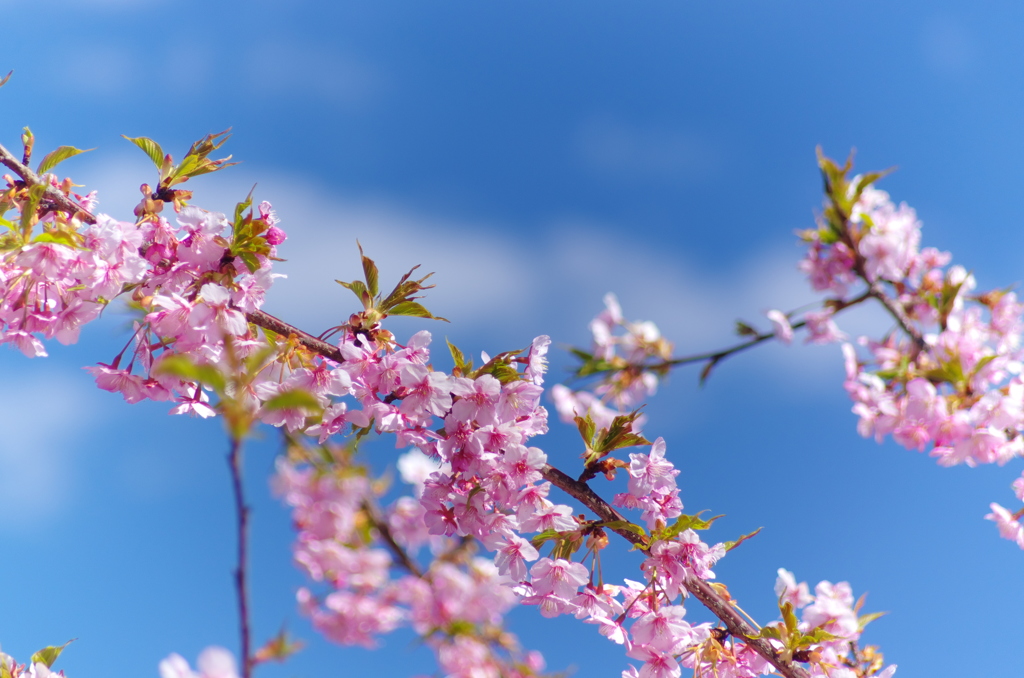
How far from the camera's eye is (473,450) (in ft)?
5.83

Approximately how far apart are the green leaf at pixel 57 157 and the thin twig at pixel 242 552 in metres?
1.75

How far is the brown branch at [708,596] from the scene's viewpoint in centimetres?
184

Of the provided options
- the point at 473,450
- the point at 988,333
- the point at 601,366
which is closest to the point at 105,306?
the point at 473,450

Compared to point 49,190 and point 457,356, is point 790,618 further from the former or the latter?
point 49,190

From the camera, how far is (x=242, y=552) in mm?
646

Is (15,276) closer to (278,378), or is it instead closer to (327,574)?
(278,378)

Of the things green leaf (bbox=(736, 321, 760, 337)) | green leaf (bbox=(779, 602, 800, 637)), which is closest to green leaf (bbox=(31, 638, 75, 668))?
green leaf (bbox=(779, 602, 800, 637))

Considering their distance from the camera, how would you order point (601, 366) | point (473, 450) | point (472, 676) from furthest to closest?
point (472, 676) → point (601, 366) → point (473, 450)

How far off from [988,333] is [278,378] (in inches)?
192

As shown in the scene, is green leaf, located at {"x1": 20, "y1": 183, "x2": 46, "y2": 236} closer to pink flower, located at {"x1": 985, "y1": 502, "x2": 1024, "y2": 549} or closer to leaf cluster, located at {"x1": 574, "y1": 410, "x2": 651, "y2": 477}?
leaf cluster, located at {"x1": 574, "y1": 410, "x2": 651, "y2": 477}

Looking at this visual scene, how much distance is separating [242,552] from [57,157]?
73.0 inches

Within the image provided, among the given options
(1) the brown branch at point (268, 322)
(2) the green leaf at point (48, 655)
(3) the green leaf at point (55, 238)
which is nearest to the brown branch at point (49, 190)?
(1) the brown branch at point (268, 322)

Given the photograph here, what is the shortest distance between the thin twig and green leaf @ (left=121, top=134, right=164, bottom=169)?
170 centimetres

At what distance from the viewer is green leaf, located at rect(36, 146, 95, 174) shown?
1.88 meters
